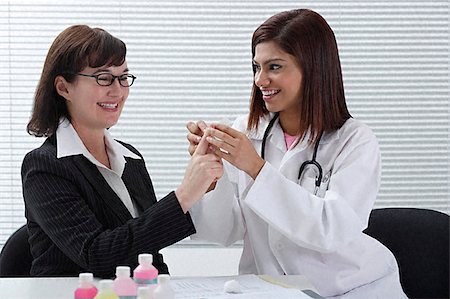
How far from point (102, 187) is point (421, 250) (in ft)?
4.00

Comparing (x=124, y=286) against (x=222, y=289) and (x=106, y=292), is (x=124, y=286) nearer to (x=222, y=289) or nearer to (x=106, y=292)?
(x=106, y=292)

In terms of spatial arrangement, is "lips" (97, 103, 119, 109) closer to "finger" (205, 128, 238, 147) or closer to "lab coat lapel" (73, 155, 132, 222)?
"lab coat lapel" (73, 155, 132, 222)

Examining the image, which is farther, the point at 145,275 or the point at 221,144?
the point at 221,144

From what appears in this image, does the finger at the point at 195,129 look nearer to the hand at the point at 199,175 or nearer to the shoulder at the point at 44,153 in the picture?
the hand at the point at 199,175

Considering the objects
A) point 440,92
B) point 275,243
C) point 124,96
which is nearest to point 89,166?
point 124,96

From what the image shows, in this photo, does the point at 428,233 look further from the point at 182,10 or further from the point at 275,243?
the point at 182,10

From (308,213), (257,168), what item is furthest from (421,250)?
(257,168)

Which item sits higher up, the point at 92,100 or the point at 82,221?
the point at 92,100

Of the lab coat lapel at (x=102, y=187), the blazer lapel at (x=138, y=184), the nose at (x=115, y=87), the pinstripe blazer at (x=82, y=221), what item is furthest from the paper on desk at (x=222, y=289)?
the nose at (x=115, y=87)

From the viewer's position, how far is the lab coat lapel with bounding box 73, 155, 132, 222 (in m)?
2.32

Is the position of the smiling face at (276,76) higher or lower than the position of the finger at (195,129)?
higher

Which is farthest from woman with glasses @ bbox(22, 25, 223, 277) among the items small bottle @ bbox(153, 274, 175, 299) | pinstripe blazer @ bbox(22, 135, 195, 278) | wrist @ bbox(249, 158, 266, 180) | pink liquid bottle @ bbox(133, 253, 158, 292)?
small bottle @ bbox(153, 274, 175, 299)

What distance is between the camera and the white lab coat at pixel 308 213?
2289 millimetres

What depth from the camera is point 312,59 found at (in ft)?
8.19
